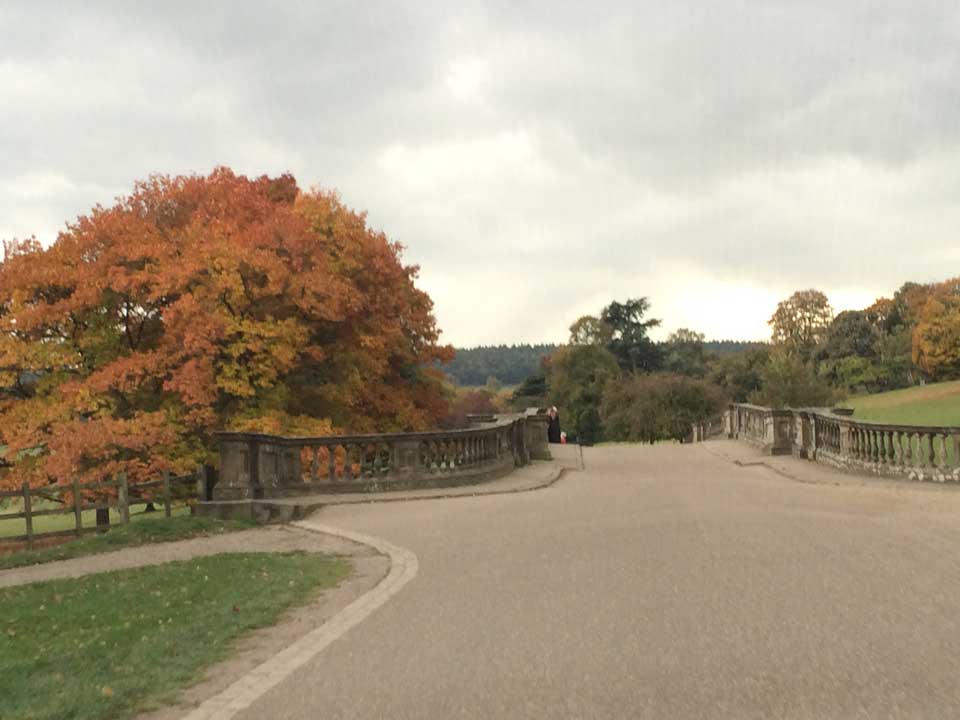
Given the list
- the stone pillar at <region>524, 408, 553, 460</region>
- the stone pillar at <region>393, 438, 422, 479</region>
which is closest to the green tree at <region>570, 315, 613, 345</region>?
the stone pillar at <region>524, 408, 553, 460</region>

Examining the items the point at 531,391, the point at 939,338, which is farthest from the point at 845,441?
the point at 531,391

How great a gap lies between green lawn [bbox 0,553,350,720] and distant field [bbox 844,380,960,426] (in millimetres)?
48097

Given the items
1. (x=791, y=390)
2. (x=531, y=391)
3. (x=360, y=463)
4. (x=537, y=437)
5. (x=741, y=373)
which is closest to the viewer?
(x=360, y=463)

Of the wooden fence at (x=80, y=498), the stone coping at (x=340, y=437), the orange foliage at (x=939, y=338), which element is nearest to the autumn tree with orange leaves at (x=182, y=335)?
the wooden fence at (x=80, y=498)

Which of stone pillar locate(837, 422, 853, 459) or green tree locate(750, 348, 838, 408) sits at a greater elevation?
green tree locate(750, 348, 838, 408)

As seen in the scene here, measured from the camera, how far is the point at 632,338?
97.0 meters

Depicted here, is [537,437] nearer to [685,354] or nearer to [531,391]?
[531,391]

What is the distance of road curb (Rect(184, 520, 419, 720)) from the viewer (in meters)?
5.11

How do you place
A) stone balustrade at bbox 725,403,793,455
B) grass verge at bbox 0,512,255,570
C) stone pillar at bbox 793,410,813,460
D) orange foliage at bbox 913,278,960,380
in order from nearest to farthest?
grass verge at bbox 0,512,255,570, stone pillar at bbox 793,410,813,460, stone balustrade at bbox 725,403,793,455, orange foliage at bbox 913,278,960,380

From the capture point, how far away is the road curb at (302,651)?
511 cm

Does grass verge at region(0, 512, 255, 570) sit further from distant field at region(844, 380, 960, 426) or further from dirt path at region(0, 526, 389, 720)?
distant field at region(844, 380, 960, 426)

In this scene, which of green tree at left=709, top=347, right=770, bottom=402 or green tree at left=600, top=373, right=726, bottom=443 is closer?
green tree at left=600, top=373, right=726, bottom=443

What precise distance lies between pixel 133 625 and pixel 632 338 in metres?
91.1

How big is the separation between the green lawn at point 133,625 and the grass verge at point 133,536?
2920mm
